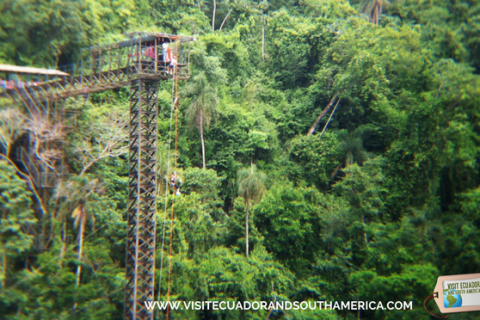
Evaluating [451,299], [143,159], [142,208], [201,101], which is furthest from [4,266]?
[451,299]

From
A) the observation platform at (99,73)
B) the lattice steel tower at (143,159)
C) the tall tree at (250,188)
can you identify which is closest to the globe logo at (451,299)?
the tall tree at (250,188)

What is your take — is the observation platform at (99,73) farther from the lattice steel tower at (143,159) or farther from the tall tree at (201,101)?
the tall tree at (201,101)

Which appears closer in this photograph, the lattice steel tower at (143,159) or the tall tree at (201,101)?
the lattice steel tower at (143,159)

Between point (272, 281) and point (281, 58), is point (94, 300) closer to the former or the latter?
point (272, 281)

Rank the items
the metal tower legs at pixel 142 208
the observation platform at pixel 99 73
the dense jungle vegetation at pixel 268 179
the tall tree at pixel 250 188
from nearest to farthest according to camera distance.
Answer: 1. the metal tower legs at pixel 142 208
2. the observation platform at pixel 99 73
3. the dense jungle vegetation at pixel 268 179
4. the tall tree at pixel 250 188

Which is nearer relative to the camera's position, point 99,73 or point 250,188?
point 99,73

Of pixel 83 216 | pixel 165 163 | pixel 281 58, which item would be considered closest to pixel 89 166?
pixel 83 216

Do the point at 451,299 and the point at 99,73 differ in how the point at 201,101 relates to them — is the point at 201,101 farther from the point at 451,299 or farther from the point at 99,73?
the point at 451,299
